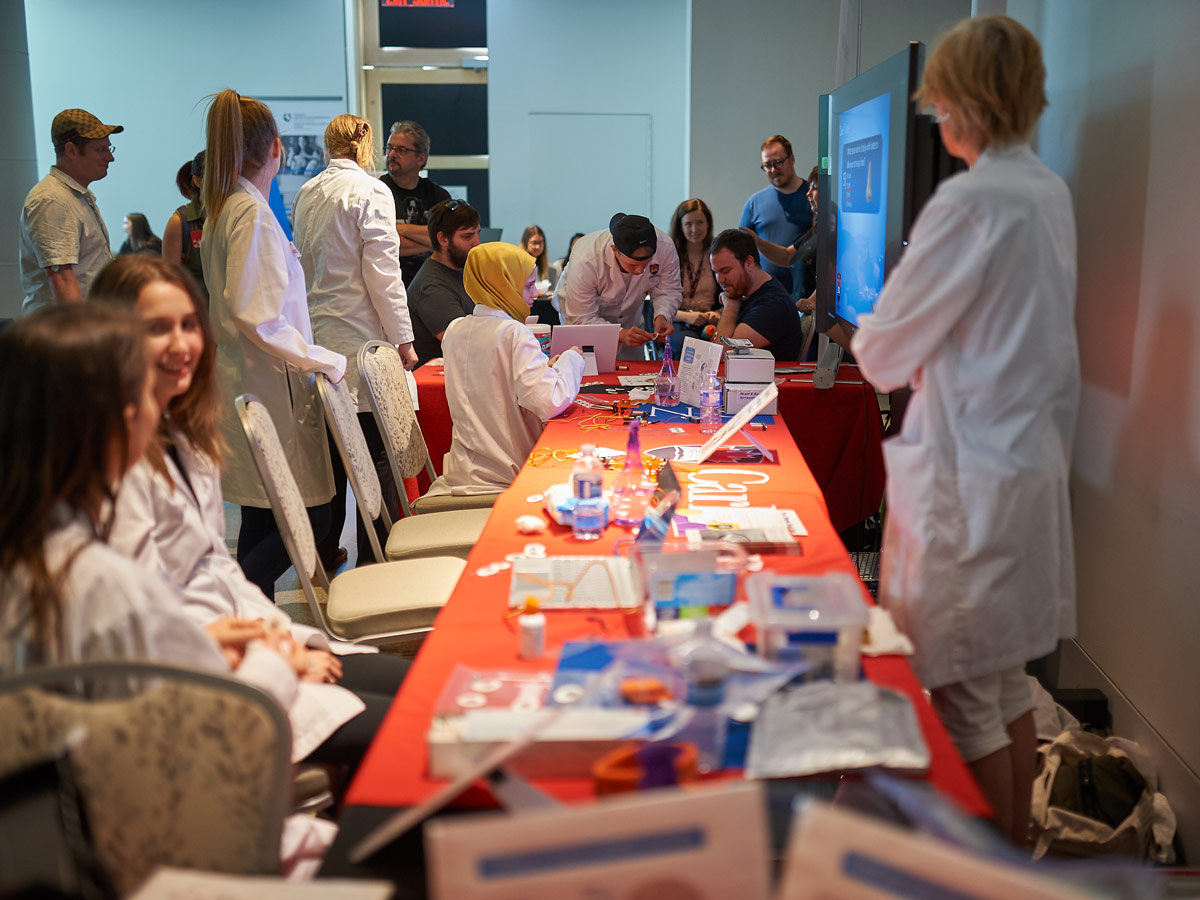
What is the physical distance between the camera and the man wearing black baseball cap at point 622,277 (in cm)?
435

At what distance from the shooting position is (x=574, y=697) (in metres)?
1.39

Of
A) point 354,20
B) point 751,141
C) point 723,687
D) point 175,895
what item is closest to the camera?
point 175,895

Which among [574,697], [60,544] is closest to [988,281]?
[574,697]

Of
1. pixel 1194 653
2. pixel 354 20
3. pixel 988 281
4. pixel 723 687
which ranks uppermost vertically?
pixel 354 20

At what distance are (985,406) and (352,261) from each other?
9.53ft

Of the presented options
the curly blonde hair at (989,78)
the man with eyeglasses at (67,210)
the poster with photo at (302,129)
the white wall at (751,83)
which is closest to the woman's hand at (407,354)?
the man with eyeglasses at (67,210)

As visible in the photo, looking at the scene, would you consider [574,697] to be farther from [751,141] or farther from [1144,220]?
[751,141]

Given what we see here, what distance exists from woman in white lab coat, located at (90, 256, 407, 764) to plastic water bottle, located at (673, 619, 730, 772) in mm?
682

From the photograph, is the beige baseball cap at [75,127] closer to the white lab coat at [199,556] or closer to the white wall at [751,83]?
the white lab coat at [199,556]

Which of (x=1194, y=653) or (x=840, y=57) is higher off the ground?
(x=840, y=57)

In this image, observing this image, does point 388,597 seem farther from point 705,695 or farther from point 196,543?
point 705,695

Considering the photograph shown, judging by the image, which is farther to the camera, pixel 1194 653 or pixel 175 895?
pixel 1194 653

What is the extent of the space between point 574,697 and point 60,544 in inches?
27.4

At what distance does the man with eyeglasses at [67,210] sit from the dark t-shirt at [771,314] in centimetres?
277
